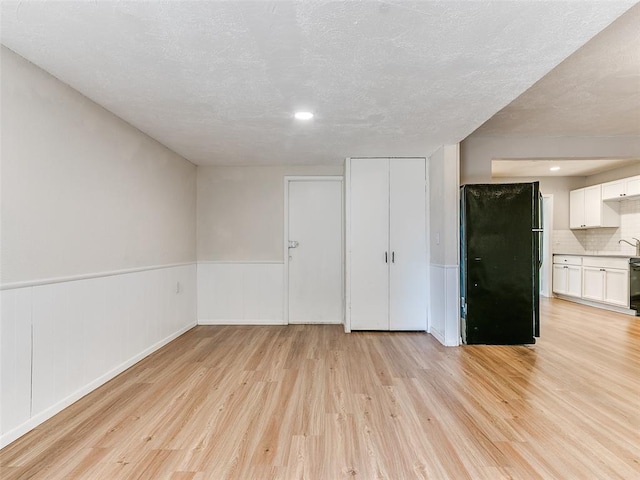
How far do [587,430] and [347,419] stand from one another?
1.39 meters

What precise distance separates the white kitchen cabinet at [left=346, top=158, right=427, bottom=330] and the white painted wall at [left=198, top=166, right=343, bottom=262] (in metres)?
0.71

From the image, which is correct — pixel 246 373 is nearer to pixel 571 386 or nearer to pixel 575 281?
pixel 571 386

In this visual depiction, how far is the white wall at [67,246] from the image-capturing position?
1.92 m

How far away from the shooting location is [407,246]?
4293 millimetres

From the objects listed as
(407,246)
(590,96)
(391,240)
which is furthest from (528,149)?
(391,240)

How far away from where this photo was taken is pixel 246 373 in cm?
291

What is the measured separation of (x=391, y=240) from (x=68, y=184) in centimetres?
326

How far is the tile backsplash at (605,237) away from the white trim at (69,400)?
23.6ft

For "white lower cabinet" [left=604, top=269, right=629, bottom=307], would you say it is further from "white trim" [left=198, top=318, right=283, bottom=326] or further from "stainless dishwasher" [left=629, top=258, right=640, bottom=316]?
"white trim" [left=198, top=318, right=283, bottom=326]

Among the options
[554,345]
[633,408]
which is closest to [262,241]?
[554,345]

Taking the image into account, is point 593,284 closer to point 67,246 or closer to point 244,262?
point 244,262

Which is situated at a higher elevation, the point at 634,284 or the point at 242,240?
the point at 242,240

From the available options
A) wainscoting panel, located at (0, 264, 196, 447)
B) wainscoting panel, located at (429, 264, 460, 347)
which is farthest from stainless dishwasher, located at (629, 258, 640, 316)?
wainscoting panel, located at (0, 264, 196, 447)

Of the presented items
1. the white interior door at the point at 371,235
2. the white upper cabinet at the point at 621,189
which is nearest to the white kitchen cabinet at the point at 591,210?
the white upper cabinet at the point at 621,189
